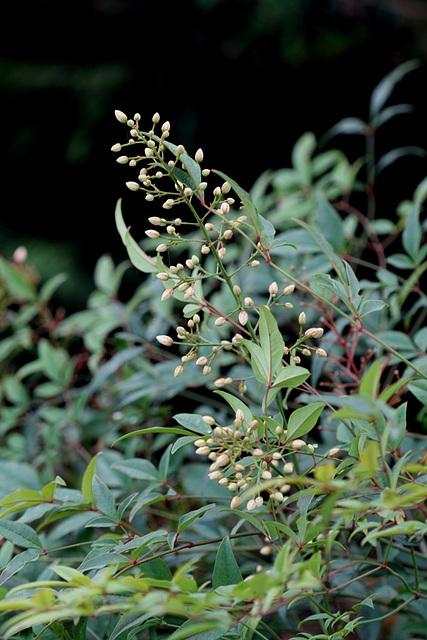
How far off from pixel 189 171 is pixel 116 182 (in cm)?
244

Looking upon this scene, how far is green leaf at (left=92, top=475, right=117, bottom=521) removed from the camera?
546 mm

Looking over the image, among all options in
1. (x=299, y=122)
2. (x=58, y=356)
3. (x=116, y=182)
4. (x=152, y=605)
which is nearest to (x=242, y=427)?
(x=152, y=605)

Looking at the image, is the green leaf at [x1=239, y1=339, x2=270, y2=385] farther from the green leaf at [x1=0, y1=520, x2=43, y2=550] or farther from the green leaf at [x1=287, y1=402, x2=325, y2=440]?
the green leaf at [x1=0, y1=520, x2=43, y2=550]

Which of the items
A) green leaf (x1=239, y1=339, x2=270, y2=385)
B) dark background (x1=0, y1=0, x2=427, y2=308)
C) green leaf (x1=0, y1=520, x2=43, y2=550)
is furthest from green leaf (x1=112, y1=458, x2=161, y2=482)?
dark background (x1=0, y1=0, x2=427, y2=308)

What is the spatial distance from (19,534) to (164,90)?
8.09 ft

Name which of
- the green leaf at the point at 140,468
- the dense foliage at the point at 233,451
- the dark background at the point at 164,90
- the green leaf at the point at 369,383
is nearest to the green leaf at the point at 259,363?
the dense foliage at the point at 233,451

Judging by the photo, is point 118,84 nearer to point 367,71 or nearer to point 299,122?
point 299,122

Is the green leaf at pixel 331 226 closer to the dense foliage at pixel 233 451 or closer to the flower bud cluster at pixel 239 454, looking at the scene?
the dense foliage at pixel 233 451

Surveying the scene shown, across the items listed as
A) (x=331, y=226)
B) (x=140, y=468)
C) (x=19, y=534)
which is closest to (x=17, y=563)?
(x=19, y=534)

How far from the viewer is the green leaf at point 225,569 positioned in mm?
473

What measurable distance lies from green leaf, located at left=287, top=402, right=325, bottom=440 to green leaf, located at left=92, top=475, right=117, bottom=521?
0.19 metres

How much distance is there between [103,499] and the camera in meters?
0.55

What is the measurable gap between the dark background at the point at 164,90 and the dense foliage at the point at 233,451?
1333 millimetres

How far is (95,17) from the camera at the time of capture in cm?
296
